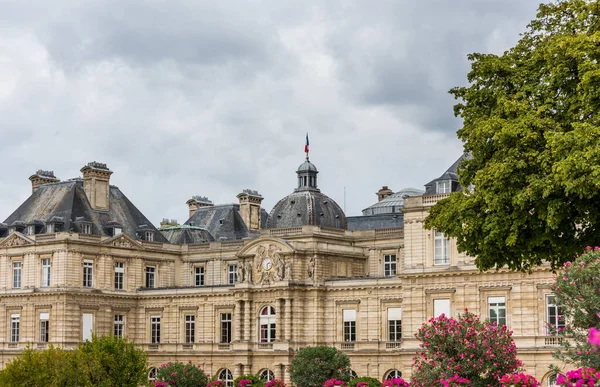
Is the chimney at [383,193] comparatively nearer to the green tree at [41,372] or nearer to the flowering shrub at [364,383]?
the flowering shrub at [364,383]

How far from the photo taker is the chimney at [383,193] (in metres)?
73.9

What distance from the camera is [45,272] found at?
65.4m

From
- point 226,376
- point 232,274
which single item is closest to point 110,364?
point 226,376

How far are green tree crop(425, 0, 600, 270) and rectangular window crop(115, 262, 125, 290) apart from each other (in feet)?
120

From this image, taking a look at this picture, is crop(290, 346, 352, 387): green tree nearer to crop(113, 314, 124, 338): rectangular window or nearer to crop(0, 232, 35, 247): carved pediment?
crop(113, 314, 124, 338): rectangular window

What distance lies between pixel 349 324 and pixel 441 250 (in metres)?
10.5

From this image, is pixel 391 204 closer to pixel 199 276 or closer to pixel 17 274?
pixel 199 276

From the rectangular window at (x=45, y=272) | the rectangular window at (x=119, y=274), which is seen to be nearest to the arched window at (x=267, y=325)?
the rectangular window at (x=119, y=274)

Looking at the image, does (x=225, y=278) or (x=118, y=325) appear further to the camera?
(x=225, y=278)

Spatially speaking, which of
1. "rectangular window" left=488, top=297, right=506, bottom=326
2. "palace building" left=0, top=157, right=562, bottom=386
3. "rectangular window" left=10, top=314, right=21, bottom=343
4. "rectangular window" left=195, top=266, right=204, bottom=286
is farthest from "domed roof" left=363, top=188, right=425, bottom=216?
"rectangular window" left=10, top=314, right=21, bottom=343

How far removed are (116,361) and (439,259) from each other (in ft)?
51.7

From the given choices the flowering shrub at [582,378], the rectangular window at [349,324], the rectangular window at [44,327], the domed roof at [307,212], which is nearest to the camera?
the flowering shrub at [582,378]

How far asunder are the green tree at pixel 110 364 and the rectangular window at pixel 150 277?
23.8m

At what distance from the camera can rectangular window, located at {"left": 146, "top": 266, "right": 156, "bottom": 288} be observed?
6906 centimetres
